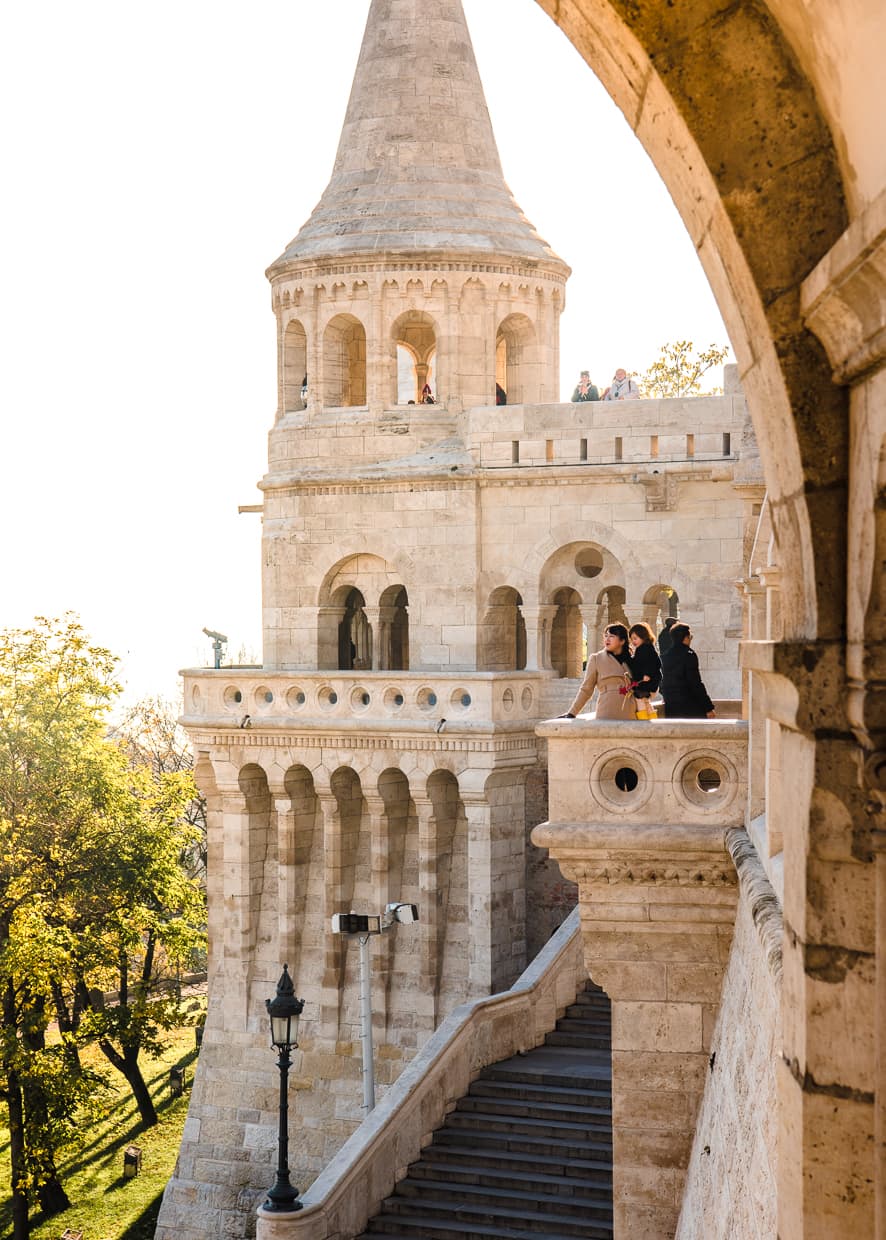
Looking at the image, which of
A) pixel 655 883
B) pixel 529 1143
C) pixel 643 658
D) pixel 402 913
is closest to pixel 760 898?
pixel 655 883

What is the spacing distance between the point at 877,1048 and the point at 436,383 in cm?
2334

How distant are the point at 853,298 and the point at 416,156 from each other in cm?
2436

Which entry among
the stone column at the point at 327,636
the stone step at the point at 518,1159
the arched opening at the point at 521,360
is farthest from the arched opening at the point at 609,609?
the stone step at the point at 518,1159

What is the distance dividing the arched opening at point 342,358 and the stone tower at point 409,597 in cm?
6

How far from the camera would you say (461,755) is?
81.5ft

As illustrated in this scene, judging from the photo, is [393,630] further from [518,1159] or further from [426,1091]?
[518,1159]

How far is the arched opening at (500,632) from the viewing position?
1025 inches

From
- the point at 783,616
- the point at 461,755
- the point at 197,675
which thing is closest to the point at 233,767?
the point at 197,675

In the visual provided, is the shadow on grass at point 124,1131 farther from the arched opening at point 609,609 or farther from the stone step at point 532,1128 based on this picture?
the arched opening at point 609,609

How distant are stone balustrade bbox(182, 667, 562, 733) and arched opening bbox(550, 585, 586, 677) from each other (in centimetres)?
172

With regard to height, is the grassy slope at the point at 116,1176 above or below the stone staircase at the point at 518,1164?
below

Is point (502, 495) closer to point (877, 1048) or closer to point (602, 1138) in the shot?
point (602, 1138)

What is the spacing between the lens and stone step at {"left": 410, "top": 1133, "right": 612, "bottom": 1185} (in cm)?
1812

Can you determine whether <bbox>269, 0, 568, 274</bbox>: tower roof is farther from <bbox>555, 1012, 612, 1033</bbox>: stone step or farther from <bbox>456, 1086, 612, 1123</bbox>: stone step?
<bbox>456, 1086, 612, 1123</bbox>: stone step
